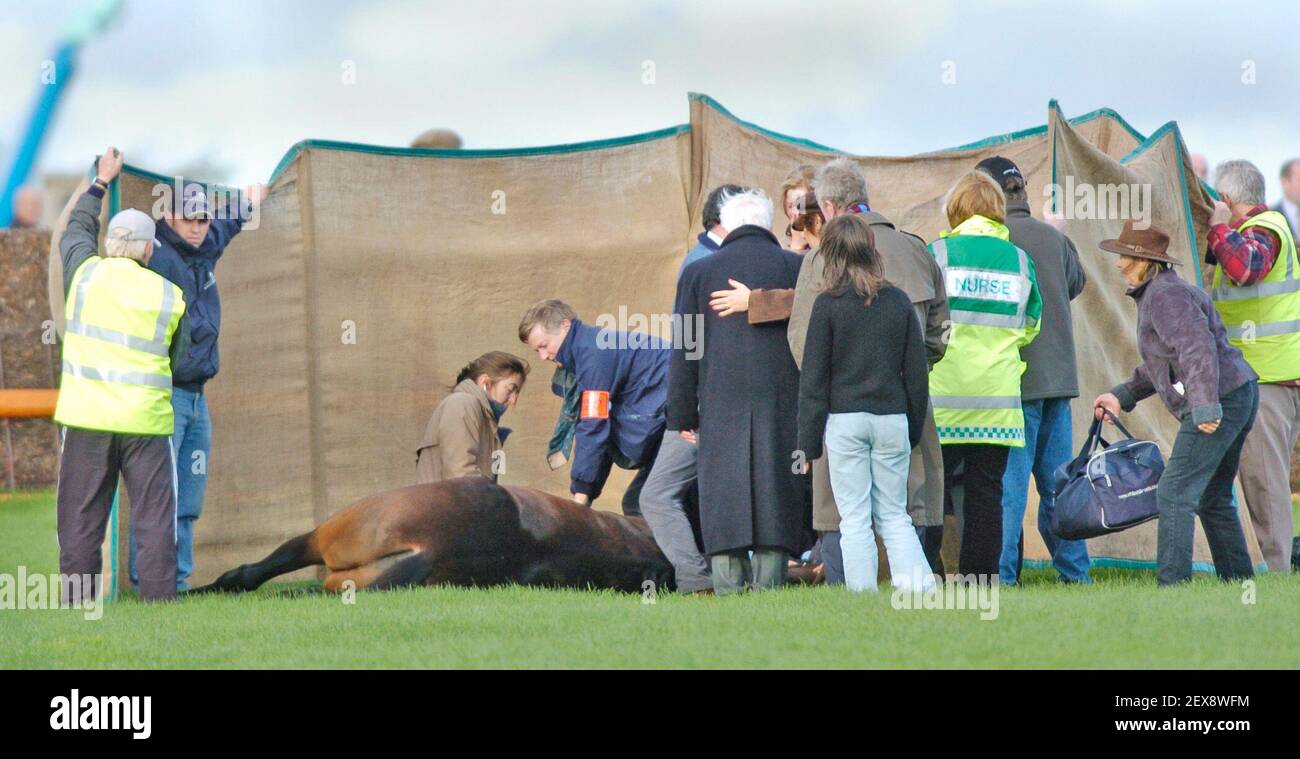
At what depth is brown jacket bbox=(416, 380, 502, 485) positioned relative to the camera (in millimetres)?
8734

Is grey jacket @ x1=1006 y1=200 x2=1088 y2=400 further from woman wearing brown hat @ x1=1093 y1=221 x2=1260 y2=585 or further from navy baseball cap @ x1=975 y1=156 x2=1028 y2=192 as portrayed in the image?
woman wearing brown hat @ x1=1093 y1=221 x2=1260 y2=585

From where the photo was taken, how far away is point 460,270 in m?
9.77

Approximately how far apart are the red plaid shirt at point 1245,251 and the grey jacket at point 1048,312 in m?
0.73

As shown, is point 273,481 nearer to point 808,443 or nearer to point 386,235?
point 386,235

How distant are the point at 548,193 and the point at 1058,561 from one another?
13.0 feet

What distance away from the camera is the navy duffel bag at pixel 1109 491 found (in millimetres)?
7004

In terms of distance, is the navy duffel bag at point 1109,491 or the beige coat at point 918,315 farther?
the navy duffel bag at point 1109,491

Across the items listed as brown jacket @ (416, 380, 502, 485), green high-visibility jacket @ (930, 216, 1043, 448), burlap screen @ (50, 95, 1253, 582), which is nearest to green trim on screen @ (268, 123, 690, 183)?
burlap screen @ (50, 95, 1253, 582)

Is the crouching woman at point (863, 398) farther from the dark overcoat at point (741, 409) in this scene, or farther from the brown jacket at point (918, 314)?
the dark overcoat at point (741, 409)

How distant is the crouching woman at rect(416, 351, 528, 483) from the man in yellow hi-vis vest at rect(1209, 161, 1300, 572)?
12.5 feet

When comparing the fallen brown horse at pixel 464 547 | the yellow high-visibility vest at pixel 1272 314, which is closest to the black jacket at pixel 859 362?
the fallen brown horse at pixel 464 547

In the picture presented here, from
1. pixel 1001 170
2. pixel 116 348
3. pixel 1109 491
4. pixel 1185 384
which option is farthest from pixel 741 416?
pixel 116 348

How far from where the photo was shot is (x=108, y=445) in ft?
23.6
